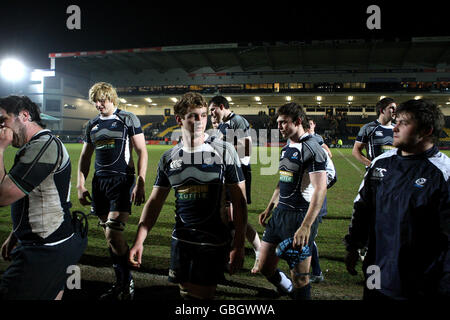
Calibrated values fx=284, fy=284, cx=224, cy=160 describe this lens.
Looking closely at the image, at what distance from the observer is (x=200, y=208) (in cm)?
220

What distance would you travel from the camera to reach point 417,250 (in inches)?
71.2

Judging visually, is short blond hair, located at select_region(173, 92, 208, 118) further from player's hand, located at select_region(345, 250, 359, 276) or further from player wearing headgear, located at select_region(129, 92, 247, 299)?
player's hand, located at select_region(345, 250, 359, 276)

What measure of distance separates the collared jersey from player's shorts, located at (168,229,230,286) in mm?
2699

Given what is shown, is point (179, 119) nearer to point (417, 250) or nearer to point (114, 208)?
point (114, 208)

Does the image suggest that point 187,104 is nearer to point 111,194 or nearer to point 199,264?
point 199,264

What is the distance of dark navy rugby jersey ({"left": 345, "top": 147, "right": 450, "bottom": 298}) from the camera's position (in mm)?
1762

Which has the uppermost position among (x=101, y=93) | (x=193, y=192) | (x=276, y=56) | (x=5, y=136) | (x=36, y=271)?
(x=276, y=56)

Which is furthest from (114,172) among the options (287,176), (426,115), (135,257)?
(426,115)

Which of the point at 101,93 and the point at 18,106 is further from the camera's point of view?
the point at 101,93

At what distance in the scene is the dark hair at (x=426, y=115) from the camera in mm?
1864

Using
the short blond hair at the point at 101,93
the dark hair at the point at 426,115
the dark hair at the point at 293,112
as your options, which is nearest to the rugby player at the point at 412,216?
the dark hair at the point at 426,115

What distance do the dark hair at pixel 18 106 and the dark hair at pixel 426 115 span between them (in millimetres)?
2781

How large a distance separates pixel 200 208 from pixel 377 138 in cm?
416

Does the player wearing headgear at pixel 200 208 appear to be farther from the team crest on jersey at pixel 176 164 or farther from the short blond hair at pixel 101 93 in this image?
the short blond hair at pixel 101 93
